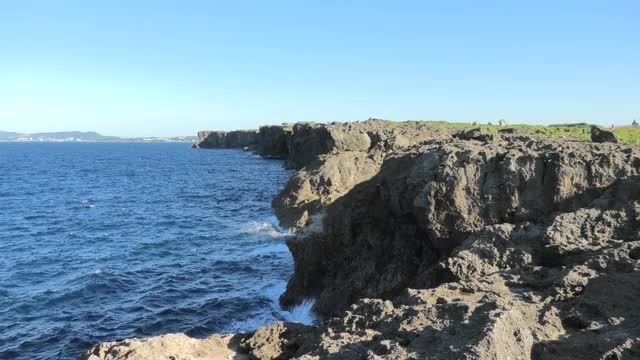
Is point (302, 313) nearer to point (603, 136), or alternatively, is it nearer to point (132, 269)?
point (132, 269)

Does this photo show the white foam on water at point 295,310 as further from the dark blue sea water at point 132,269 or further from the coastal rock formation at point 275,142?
the coastal rock formation at point 275,142

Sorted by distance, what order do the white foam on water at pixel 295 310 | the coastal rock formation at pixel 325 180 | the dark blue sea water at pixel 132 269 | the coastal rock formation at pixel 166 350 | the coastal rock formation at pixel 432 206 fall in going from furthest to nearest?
1. the coastal rock formation at pixel 325 180
2. the dark blue sea water at pixel 132 269
3. the white foam on water at pixel 295 310
4. the coastal rock formation at pixel 432 206
5. the coastal rock formation at pixel 166 350

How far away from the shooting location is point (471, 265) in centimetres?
1458

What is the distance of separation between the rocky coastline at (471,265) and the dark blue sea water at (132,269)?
460 cm

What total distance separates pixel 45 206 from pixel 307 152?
49.7 meters

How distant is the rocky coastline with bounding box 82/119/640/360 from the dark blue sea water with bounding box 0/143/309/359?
15.1ft

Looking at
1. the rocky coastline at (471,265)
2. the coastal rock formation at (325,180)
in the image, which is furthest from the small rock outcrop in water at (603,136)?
the coastal rock formation at (325,180)

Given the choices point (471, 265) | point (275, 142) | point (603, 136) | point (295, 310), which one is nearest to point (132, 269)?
point (295, 310)

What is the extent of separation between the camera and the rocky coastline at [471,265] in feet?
32.0

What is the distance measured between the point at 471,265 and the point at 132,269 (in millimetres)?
25492

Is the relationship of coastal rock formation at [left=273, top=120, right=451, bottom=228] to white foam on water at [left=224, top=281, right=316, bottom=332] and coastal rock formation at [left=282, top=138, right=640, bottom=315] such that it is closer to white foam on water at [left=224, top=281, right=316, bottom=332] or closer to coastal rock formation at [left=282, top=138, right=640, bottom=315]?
white foam on water at [left=224, top=281, right=316, bottom=332]

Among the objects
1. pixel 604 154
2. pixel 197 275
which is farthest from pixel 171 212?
pixel 604 154

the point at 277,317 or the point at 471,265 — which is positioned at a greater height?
the point at 471,265

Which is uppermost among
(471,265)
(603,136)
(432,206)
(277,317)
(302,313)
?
(603,136)
